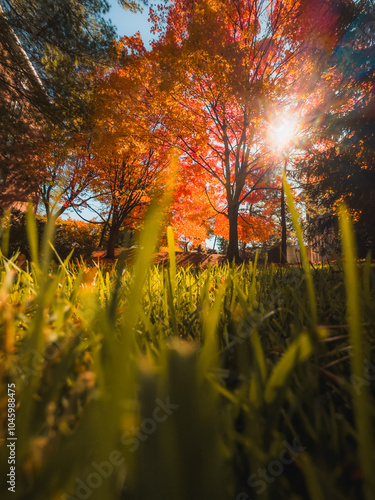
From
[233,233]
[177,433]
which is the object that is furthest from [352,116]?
[177,433]

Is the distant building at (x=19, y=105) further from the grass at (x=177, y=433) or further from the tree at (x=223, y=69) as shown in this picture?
the grass at (x=177, y=433)

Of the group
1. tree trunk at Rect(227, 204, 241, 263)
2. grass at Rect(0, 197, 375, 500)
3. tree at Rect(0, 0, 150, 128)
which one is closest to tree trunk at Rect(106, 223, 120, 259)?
tree at Rect(0, 0, 150, 128)

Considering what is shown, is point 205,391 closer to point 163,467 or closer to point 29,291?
point 163,467

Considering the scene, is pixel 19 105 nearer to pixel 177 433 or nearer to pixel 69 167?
pixel 69 167

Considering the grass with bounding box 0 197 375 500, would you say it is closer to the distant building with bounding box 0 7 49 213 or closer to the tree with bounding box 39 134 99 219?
the distant building with bounding box 0 7 49 213

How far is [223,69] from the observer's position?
743cm

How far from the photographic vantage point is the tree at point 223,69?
7.28 metres

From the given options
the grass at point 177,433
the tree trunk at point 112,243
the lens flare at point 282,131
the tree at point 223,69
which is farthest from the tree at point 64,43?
the grass at point 177,433

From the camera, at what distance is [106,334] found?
0.29 metres

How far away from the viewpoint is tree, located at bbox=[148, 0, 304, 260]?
7.28 meters

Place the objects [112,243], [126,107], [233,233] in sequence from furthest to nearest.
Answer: [112,243]
[233,233]
[126,107]

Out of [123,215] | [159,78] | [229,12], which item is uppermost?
[229,12]

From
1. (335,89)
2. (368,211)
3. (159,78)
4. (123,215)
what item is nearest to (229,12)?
(159,78)

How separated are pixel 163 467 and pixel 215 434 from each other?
4 cm
